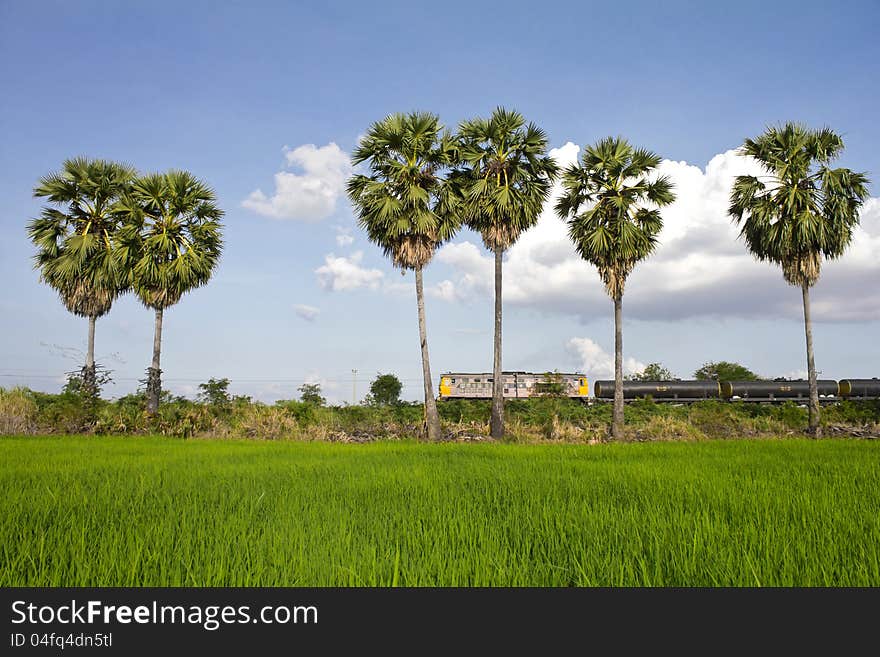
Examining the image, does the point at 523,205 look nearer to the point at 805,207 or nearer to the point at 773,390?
the point at 805,207

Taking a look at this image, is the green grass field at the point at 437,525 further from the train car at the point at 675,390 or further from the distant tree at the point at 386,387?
the distant tree at the point at 386,387

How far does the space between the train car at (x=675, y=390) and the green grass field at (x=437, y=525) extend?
117 ft

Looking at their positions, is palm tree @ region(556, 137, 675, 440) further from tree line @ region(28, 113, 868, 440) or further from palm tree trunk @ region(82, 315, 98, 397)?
palm tree trunk @ region(82, 315, 98, 397)

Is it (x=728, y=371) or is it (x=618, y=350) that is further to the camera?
(x=728, y=371)

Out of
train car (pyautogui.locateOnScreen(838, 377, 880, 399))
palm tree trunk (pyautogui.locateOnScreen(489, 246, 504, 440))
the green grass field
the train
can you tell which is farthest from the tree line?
train car (pyautogui.locateOnScreen(838, 377, 880, 399))

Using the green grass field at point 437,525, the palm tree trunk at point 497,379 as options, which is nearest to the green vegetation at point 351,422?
the palm tree trunk at point 497,379

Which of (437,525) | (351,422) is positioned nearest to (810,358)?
(351,422)

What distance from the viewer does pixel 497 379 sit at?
75.9ft

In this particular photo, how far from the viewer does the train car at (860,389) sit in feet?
149

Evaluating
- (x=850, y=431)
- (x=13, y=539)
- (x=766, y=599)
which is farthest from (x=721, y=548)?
(x=850, y=431)

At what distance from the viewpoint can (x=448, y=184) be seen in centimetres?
2420

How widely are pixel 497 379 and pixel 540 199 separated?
8149mm

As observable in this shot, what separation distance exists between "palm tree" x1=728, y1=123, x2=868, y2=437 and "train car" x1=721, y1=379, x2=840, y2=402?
23845 mm

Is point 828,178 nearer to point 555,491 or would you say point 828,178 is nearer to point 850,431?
point 850,431
